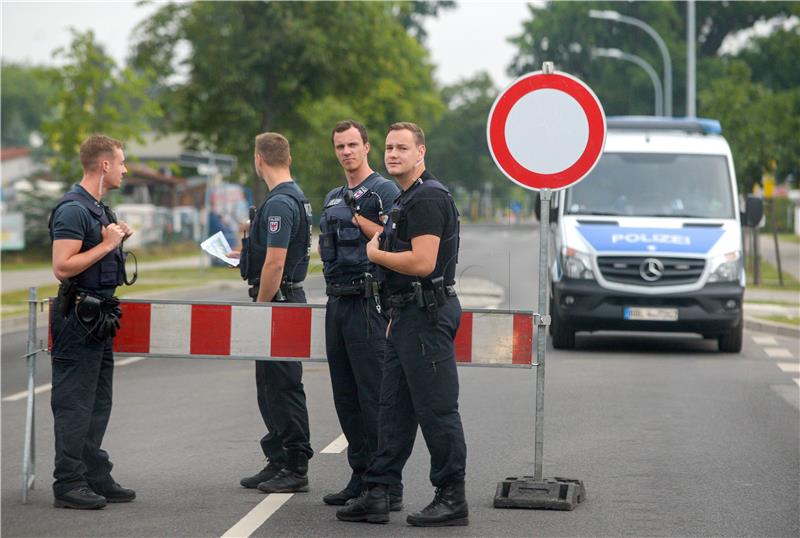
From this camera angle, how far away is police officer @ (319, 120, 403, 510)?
725 cm

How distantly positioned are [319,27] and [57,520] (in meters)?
28.1

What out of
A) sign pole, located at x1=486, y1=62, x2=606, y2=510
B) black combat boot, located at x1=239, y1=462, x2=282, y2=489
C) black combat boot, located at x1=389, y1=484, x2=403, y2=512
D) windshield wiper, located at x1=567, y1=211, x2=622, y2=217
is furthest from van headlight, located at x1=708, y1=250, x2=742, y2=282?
black combat boot, located at x1=389, y1=484, x2=403, y2=512

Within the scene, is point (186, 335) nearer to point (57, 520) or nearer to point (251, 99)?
point (57, 520)

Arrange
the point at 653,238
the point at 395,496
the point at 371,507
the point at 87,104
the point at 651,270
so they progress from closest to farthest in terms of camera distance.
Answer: the point at 371,507 < the point at 395,496 < the point at 651,270 < the point at 653,238 < the point at 87,104

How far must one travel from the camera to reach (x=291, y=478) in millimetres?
7750

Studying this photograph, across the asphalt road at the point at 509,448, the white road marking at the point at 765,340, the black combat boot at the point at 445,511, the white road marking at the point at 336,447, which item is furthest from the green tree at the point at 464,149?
the black combat boot at the point at 445,511

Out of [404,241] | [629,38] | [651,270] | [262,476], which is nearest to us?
[404,241]

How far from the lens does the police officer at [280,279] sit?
760 cm

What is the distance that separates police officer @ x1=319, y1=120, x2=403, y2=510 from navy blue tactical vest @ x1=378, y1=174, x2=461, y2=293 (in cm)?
27

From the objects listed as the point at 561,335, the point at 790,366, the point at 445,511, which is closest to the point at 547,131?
the point at 445,511

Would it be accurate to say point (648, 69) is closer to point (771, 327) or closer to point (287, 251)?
point (771, 327)

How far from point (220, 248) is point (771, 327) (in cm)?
1208

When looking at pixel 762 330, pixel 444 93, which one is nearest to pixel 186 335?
pixel 762 330

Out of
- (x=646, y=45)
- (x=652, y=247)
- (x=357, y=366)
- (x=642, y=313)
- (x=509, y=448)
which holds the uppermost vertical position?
(x=646, y=45)
